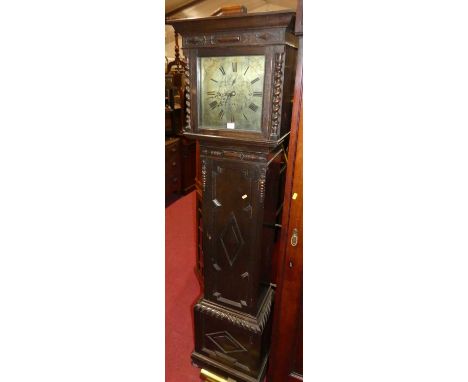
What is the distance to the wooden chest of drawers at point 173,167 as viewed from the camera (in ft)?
14.4

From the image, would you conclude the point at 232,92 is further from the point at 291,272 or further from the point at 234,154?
the point at 291,272

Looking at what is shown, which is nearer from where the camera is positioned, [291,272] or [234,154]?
[291,272]

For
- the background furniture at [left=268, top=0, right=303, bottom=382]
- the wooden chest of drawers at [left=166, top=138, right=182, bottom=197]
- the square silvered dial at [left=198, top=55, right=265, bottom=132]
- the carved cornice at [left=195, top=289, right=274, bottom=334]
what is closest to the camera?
A: the background furniture at [left=268, top=0, right=303, bottom=382]

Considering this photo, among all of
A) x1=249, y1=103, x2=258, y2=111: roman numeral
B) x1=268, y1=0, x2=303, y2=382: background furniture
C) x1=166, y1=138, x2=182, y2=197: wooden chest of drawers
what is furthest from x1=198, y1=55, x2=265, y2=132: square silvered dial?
x1=166, y1=138, x2=182, y2=197: wooden chest of drawers

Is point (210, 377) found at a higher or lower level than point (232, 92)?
lower

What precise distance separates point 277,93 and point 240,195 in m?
0.51

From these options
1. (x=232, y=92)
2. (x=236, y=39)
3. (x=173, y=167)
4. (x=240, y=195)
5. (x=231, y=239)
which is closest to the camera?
(x=236, y=39)

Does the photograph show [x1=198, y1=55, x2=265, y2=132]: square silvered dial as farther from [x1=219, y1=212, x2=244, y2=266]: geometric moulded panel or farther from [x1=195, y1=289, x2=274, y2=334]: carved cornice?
→ [x1=195, y1=289, x2=274, y2=334]: carved cornice

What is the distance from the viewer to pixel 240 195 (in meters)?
1.49

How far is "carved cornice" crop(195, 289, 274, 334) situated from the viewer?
1676 mm

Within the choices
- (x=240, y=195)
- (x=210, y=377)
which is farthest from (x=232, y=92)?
(x=210, y=377)

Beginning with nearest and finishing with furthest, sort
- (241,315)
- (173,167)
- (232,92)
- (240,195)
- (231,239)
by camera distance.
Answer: (232,92) → (240,195) → (231,239) → (241,315) → (173,167)

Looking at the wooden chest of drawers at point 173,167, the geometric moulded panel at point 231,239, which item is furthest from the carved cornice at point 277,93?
the wooden chest of drawers at point 173,167
